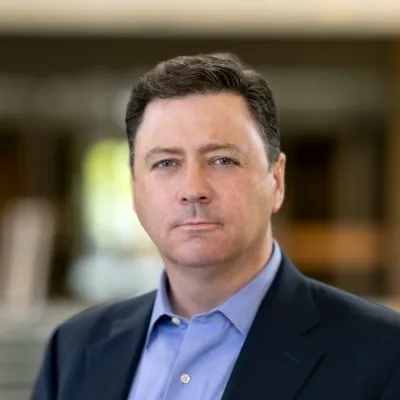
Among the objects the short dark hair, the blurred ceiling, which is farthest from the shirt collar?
the blurred ceiling

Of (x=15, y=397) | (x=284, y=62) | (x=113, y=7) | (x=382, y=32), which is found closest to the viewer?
(x=15, y=397)

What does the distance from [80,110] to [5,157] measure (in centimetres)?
92

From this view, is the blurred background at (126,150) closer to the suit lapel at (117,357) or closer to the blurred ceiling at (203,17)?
the blurred ceiling at (203,17)

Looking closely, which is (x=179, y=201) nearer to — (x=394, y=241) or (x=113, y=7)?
(x=113, y=7)

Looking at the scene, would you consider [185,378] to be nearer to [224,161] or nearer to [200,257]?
[200,257]

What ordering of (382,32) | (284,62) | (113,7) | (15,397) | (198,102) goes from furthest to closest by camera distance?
1. (284,62)
2. (382,32)
3. (113,7)
4. (15,397)
5. (198,102)

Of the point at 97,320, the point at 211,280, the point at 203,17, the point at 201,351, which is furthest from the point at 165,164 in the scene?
the point at 203,17

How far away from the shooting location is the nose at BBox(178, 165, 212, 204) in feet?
5.40

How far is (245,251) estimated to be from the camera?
1.73 metres

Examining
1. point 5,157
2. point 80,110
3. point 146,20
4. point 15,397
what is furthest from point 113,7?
point 15,397

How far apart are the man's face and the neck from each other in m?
0.03

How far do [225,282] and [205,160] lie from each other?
0.82 feet

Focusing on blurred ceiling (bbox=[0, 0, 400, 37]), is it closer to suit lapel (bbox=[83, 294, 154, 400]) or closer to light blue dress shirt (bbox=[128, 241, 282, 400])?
suit lapel (bbox=[83, 294, 154, 400])

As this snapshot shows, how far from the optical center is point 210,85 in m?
1.70
